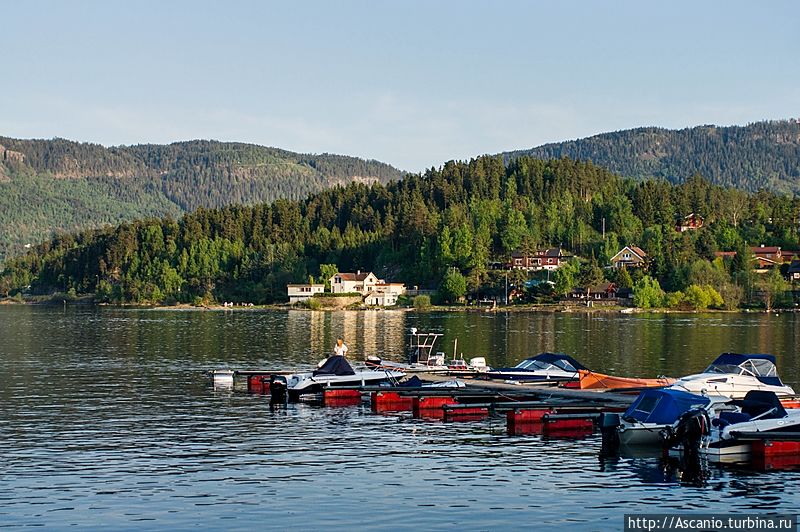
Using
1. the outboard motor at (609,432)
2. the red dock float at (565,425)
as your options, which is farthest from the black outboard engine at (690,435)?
the red dock float at (565,425)

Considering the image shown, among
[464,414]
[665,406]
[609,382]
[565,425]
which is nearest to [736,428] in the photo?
[665,406]

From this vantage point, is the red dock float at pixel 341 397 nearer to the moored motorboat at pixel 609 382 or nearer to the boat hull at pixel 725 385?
the moored motorboat at pixel 609 382

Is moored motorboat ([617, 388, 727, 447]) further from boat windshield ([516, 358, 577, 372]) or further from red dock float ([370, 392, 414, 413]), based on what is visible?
boat windshield ([516, 358, 577, 372])

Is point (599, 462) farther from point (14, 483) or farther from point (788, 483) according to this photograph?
point (14, 483)

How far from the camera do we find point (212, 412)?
178 feet

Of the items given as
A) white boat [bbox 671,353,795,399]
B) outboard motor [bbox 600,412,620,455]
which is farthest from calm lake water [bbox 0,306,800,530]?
white boat [bbox 671,353,795,399]

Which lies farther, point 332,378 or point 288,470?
point 332,378

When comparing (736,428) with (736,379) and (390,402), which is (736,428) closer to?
(736,379)

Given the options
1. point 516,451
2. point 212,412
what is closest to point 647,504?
point 516,451

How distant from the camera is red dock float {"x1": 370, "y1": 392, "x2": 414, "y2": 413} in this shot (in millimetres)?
54781

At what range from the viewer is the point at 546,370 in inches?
2443

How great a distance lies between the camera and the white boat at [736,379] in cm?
5144

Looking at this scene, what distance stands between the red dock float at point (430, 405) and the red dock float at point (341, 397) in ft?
17.7

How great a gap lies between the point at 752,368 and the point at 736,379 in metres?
1.44
